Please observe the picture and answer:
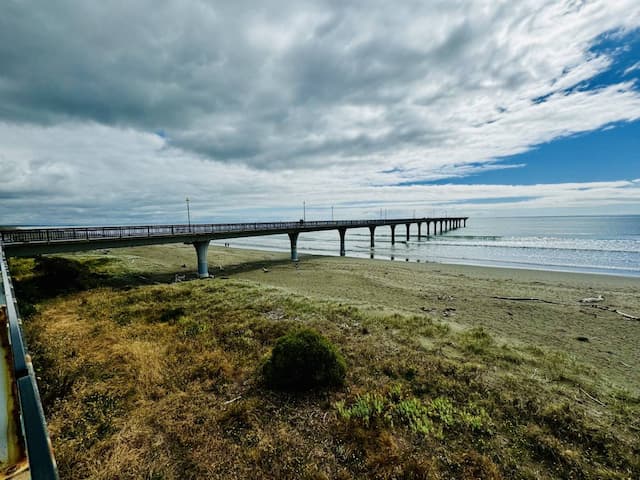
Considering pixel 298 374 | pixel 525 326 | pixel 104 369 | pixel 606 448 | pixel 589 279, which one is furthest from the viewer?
pixel 589 279

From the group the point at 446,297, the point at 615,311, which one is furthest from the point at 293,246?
the point at 615,311

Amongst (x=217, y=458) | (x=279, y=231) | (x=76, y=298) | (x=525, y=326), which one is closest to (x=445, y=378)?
(x=217, y=458)

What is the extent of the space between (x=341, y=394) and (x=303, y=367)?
43.9 inches

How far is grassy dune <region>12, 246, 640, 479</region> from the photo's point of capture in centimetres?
Answer: 521

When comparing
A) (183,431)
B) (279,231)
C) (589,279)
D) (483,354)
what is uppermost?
(279,231)

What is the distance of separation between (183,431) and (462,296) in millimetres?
17648

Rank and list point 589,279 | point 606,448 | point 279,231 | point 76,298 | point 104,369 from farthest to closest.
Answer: point 279,231
point 589,279
point 76,298
point 104,369
point 606,448

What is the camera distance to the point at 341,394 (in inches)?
280

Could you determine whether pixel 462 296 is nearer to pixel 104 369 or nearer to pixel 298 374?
pixel 298 374

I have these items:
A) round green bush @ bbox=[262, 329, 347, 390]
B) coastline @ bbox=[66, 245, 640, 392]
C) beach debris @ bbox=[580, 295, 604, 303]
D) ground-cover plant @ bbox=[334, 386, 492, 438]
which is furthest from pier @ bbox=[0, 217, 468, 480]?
beach debris @ bbox=[580, 295, 604, 303]

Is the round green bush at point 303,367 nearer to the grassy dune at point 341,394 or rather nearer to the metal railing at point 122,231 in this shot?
the grassy dune at point 341,394

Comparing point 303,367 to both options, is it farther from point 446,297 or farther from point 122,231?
point 122,231

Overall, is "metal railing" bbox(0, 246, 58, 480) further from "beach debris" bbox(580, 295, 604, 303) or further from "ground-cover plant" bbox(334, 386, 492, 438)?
"beach debris" bbox(580, 295, 604, 303)

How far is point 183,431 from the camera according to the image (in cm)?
578
